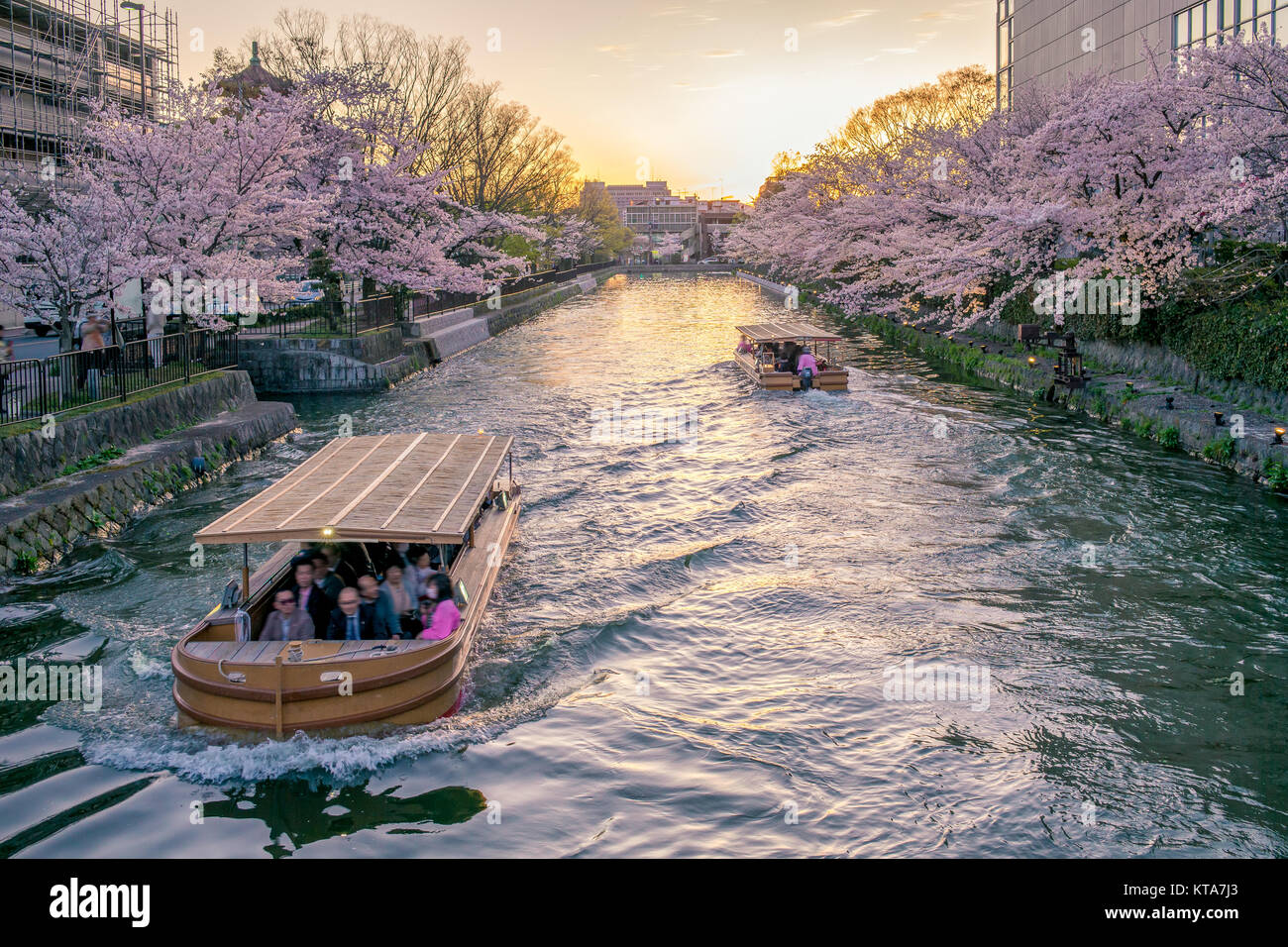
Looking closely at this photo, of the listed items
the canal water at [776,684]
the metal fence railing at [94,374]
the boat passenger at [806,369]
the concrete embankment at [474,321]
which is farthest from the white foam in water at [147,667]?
the concrete embankment at [474,321]

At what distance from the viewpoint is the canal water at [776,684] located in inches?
348

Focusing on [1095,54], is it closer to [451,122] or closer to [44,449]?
[451,122]

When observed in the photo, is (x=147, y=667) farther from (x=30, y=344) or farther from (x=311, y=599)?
(x=30, y=344)

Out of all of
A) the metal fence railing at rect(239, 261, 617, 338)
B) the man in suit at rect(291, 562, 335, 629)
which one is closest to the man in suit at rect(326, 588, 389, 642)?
the man in suit at rect(291, 562, 335, 629)

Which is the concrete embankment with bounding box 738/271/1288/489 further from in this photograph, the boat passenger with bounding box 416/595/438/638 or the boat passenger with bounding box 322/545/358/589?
the boat passenger with bounding box 322/545/358/589

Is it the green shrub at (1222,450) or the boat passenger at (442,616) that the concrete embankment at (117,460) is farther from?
the green shrub at (1222,450)

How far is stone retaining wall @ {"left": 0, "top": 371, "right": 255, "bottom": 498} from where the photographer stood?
15.8m

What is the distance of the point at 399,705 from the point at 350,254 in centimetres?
2936

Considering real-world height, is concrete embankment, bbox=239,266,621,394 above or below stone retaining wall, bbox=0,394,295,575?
above

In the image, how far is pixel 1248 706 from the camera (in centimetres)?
1065

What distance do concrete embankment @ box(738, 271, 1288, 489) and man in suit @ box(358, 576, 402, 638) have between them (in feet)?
51.7

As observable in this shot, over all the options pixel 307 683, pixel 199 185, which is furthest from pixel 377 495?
pixel 199 185

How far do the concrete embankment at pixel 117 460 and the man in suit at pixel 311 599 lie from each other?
20.7 feet

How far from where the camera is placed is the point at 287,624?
10.3 metres
